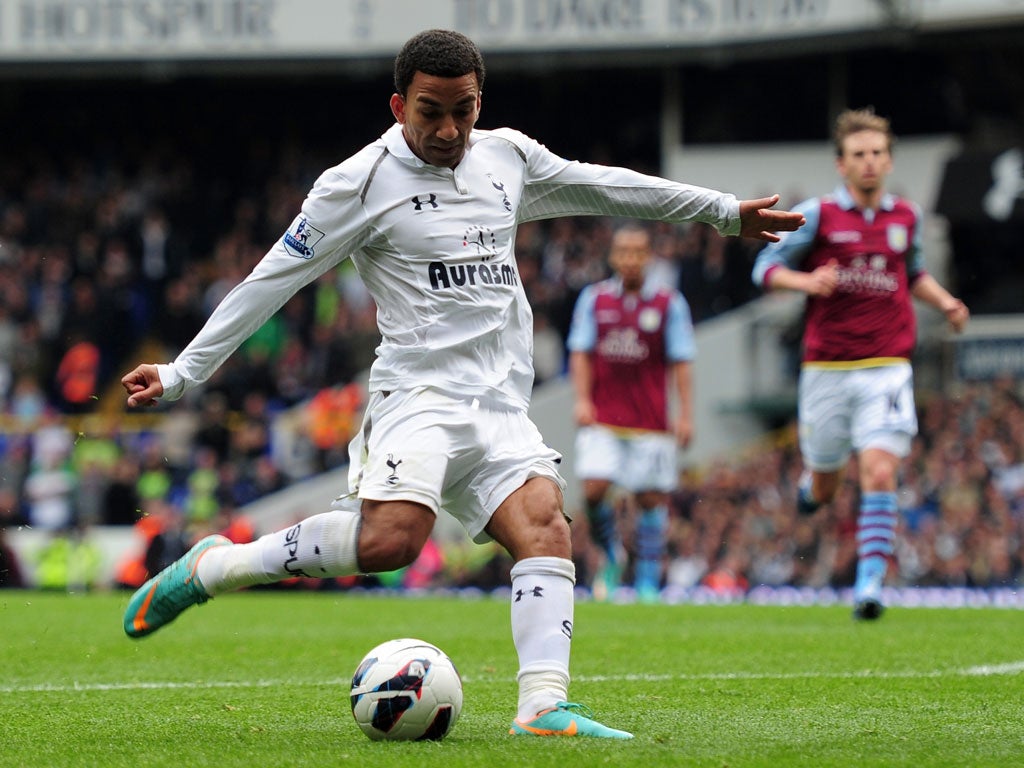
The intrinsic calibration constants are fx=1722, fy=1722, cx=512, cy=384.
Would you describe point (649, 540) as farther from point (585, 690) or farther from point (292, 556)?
point (292, 556)

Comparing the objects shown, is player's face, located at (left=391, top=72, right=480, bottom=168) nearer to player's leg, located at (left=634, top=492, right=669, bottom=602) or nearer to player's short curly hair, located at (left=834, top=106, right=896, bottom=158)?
player's short curly hair, located at (left=834, top=106, right=896, bottom=158)

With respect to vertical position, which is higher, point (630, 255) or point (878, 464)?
point (630, 255)

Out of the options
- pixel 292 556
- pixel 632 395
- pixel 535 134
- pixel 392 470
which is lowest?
pixel 632 395

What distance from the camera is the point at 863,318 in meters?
9.83

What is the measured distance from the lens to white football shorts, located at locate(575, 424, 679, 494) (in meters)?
12.8

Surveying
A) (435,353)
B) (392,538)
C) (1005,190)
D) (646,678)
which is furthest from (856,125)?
(1005,190)

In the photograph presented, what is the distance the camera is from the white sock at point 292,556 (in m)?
5.38

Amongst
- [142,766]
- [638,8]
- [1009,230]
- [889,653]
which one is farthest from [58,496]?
[142,766]

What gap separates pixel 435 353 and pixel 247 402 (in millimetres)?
15862

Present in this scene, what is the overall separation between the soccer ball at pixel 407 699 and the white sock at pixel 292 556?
35cm

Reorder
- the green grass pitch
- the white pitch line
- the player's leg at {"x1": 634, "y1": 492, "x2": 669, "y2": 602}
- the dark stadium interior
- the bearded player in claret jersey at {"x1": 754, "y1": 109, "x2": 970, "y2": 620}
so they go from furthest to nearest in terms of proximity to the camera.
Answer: the dark stadium interior, the player's leg at {"x1": 634, "y1": 492, "x2": 669, "y2": 602}, the bearded player in claret jersey at {"x1": 754, "y1": 109, "x2": 970, "y2": 620}, the white pitch line, the green grass pitch

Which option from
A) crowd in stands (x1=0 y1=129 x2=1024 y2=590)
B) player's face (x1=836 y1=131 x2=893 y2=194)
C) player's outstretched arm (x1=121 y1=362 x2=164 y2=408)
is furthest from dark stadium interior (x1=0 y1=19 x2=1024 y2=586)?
player's outstretched arm (x1=121 y1=362 x2=164 y2=408)

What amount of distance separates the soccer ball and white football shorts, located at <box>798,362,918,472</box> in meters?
4.94

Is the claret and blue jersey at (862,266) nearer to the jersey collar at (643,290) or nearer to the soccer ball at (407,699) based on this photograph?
the jersey collar at (643,290)
